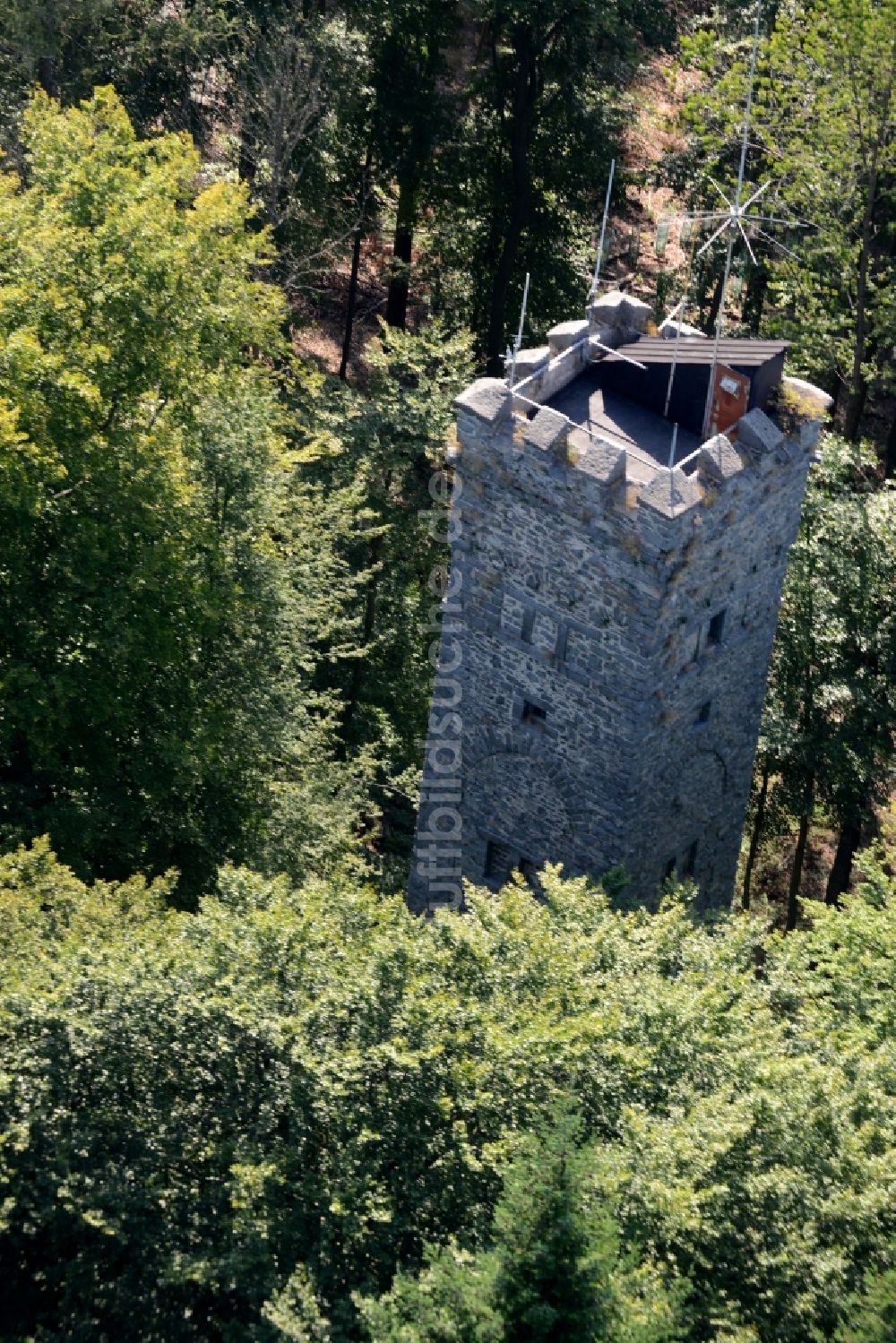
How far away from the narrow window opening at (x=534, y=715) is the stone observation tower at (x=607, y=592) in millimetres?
30

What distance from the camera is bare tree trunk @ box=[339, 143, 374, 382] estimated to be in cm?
4659

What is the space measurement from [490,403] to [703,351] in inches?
137

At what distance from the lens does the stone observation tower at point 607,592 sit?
24.0m

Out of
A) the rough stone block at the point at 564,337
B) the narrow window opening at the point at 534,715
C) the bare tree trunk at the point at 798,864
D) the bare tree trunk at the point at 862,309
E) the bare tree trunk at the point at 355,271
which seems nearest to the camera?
the narrow window opening at the point at 534,715

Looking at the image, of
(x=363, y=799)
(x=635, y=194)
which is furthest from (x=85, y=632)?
(x=635, y=194)

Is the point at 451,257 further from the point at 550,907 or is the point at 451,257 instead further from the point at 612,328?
the point at 550,907

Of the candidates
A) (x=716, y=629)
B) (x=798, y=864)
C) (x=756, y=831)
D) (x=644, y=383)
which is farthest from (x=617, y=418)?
(x=798, y=864)

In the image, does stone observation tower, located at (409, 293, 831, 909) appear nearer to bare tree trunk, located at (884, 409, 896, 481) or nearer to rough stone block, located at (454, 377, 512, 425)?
rough stone block, located at (454, 377, 512, 425)

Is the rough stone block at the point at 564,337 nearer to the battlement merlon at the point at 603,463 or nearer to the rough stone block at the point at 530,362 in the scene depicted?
the rough stone block at the point at 530,362

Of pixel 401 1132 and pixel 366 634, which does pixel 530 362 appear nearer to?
pixel 401 1132

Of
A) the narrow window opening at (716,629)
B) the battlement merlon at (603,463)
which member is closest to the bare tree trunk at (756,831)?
the narrow window opening at (716,629)

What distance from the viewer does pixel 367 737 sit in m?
37.1

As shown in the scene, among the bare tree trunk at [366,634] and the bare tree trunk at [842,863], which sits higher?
the bare tree trunk at [366,634]

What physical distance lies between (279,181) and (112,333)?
12.3 meters
